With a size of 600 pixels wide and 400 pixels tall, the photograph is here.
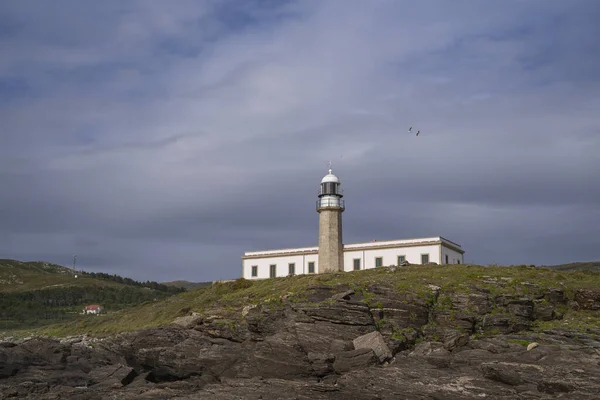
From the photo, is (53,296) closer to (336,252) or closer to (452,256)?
(336,252)

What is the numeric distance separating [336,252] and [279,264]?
6795 mm

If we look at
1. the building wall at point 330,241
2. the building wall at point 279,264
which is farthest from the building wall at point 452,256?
the building wall at point 279,264

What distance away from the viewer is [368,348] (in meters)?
32.3

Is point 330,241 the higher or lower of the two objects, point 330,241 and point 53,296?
the higher

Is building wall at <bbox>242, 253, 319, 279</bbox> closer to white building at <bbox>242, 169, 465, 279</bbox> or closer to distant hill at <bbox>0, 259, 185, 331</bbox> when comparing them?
white building at <bbox>242, 169, 465, 279</bbox>

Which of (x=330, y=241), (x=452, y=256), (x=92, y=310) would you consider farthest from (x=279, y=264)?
(x=92, y=310)

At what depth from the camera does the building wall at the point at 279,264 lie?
2402 inches

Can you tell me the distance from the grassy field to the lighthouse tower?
3895 mm

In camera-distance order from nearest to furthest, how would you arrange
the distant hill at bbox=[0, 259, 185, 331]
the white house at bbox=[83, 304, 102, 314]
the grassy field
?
1. the grassy field
2. the white house at bbox=[83, 304, 102, 314]
3. the distant hill at bbox=[0, 259, 185, 331]

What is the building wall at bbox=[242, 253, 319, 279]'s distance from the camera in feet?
200

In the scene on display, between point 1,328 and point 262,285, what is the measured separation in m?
41.5

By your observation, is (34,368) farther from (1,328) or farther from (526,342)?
(1,328)

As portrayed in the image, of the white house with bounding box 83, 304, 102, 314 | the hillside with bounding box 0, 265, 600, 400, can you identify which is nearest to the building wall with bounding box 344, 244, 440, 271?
the hillside with bounding box 0, 265, 600, 400

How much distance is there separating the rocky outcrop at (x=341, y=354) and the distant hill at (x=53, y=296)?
159 ft
